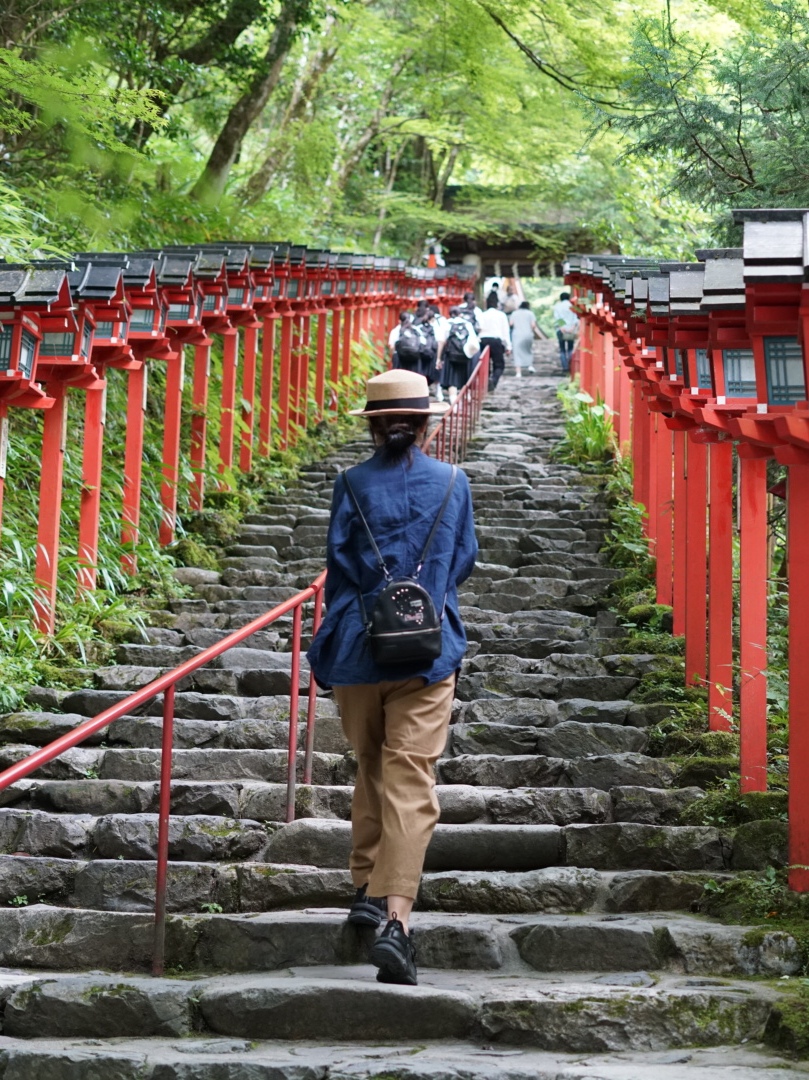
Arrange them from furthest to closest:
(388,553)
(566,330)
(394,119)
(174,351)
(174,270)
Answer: (566,330)
(394,119)
(174,351)
(174,270)
(388,553)

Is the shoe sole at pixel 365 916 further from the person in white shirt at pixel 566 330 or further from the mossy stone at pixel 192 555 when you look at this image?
the person in white shirt at pixel 566 330

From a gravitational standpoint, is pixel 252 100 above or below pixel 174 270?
above

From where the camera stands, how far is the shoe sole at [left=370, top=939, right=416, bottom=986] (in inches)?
176

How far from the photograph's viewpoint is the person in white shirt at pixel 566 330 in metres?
26.9

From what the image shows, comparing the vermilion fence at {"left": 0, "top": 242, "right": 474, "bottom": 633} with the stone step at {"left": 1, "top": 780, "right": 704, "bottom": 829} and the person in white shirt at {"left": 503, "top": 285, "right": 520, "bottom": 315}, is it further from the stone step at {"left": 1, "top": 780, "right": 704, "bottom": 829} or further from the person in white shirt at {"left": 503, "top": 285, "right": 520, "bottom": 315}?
the person in white shirt at {"left": 503, "top": 285, "right": 520, "bottom": 315}

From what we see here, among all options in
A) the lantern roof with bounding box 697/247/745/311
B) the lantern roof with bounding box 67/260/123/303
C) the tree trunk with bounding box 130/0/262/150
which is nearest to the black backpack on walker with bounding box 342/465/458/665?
the lantern roof with bounding box 697/247/745/311

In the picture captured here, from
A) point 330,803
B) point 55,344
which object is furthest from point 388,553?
point 55,344

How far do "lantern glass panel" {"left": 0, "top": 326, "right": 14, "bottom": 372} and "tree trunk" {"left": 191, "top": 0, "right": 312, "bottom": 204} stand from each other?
943cm

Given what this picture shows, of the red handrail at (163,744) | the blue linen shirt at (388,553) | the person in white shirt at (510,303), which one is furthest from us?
the person in white shirt at (510,303)

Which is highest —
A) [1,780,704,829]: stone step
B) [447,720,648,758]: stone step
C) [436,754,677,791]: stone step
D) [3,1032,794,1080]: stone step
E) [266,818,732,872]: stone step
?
[447,720,648,758]: stone step

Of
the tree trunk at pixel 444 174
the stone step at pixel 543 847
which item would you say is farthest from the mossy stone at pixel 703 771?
the tree trunk at pixel 444 174

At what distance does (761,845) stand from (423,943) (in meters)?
1.54

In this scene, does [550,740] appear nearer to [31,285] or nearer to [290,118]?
[31,285]

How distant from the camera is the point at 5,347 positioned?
8078 mm
